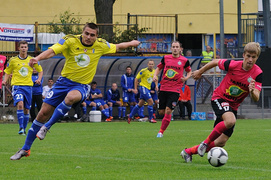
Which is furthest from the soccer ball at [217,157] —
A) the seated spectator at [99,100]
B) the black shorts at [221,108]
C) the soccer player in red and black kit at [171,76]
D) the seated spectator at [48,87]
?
the seated spectator at [99,100]

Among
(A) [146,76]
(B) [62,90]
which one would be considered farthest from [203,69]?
(A) [146,76]

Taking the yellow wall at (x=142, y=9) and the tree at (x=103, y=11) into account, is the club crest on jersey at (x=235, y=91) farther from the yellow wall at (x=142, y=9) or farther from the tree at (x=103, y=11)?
the yellow wall at (x=142, y=9)

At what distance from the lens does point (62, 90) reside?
32.4ft

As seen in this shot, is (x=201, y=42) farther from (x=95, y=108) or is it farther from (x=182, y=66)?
(x=182, y=66)

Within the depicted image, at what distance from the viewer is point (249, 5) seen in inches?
1592

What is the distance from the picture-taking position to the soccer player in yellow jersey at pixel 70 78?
9.63 m

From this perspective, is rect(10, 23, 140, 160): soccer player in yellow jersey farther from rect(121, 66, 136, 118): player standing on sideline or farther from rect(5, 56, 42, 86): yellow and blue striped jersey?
rect(121, 66, 136, 118): player standing on sideline

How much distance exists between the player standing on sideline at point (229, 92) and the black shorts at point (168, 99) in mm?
5910

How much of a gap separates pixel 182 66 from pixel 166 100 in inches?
35.5

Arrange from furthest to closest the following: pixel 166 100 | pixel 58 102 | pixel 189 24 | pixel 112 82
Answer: pixel 189 24, pixel 112 82, pixel 166 100, pixel 58 102

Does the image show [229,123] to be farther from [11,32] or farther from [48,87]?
[11,32]

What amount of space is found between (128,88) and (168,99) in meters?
9.97

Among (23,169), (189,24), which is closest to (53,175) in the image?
(23,169)

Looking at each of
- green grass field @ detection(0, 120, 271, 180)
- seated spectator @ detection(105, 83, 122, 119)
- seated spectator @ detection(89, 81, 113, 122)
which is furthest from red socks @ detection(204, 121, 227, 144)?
seated spectator @ detection(105, 83, 122, 119)
